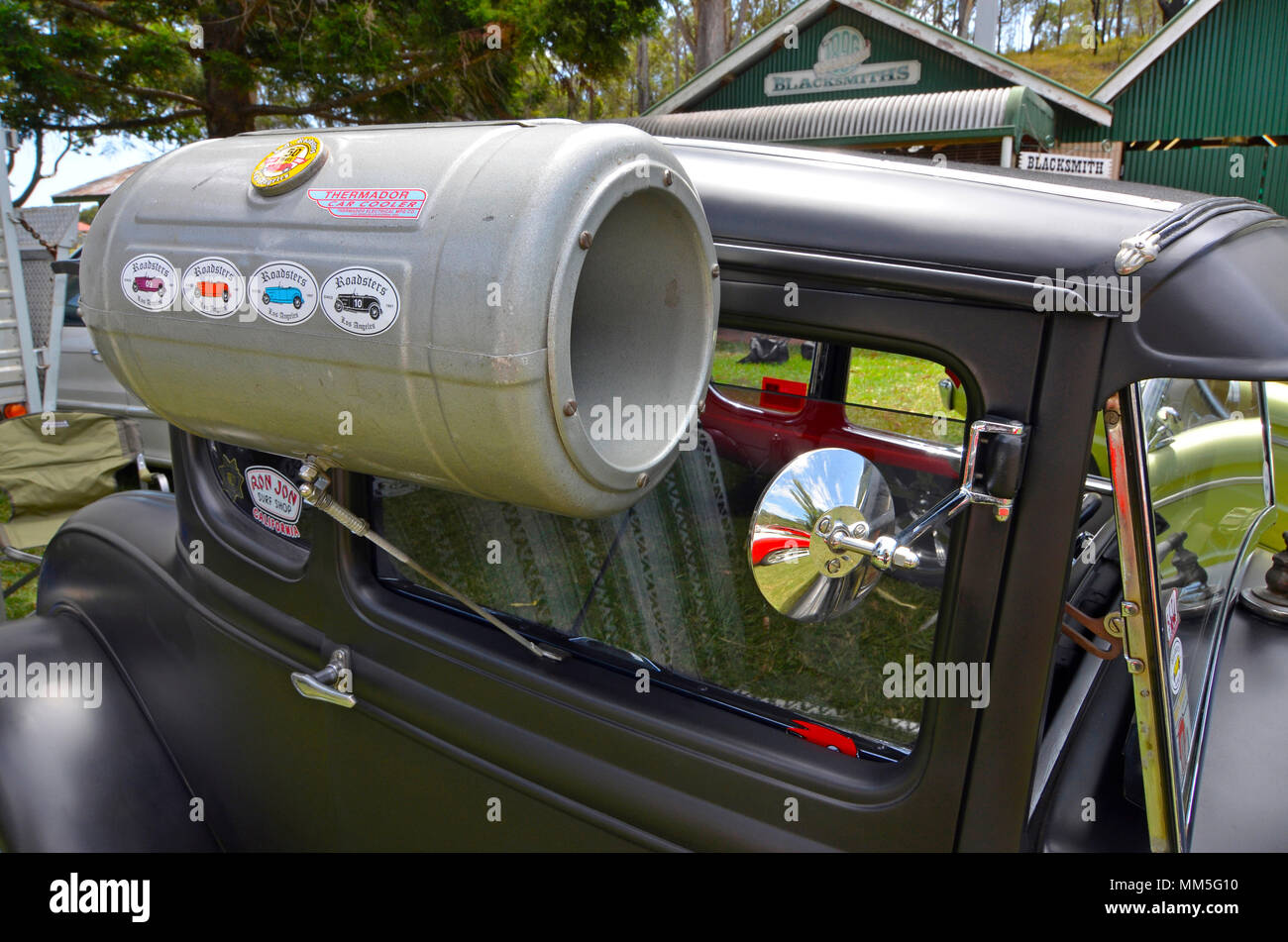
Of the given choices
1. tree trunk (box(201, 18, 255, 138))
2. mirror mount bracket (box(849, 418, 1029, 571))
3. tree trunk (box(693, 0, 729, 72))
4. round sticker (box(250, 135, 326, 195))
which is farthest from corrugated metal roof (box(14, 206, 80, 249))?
tree trunk (box(693, 0, 729, 72))

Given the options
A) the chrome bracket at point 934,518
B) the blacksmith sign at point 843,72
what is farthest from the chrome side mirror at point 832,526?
the blacksmith sign at point 843,72

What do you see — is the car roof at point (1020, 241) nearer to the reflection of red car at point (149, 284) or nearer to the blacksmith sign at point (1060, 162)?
the reflection of red car at point (149, 284)

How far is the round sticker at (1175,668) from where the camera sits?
119 centimetres

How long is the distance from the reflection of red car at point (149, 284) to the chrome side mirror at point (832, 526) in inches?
34.1

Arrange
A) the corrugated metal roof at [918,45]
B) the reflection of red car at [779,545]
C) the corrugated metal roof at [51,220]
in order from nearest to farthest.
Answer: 1. the reflection of red car at [779,545]
2. the corrugated metal roof at [51,220]
3. the corrugated metal roof at [918,45]

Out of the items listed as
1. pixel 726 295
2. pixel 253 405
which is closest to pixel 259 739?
pixel 253 405

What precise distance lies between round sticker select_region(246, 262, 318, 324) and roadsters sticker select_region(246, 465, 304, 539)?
67cm

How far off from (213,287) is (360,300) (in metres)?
0.27

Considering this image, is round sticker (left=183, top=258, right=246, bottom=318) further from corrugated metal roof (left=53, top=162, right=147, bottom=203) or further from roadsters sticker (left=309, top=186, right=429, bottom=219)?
corrugated metal roof (left=53, top=162, right=147, bottom=203)

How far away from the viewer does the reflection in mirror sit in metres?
1.08

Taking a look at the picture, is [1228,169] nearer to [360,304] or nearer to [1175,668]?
[1175,668]

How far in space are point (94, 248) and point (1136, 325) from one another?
1392 millimetres

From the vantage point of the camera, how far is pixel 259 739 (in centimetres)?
180

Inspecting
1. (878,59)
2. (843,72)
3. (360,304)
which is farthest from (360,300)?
(843,72)
